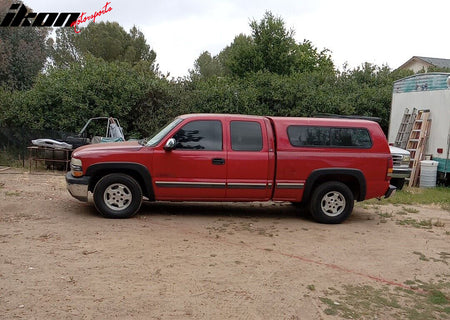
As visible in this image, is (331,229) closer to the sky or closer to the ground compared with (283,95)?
closer to the ground

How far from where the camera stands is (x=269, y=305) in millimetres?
4355

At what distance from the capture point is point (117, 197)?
754 cm

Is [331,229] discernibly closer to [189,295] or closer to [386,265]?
[386,265]

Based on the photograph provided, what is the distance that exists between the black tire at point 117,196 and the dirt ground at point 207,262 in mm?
196

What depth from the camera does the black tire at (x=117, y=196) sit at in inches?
294

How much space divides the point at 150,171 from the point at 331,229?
3213mm

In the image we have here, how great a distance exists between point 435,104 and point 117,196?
10056 mm

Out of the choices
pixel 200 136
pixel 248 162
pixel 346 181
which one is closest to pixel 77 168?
pixel 200 136

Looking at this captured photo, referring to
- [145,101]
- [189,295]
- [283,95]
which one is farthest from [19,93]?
[189,295]

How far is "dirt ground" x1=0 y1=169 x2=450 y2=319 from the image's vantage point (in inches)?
167

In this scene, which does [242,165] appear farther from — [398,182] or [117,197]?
[398,182]

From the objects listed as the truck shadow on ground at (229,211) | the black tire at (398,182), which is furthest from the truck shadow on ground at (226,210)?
the black tire at (398,182)

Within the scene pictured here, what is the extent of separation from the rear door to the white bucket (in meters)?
7.09

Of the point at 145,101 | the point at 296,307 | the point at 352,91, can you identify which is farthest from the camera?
the point at 352,91
